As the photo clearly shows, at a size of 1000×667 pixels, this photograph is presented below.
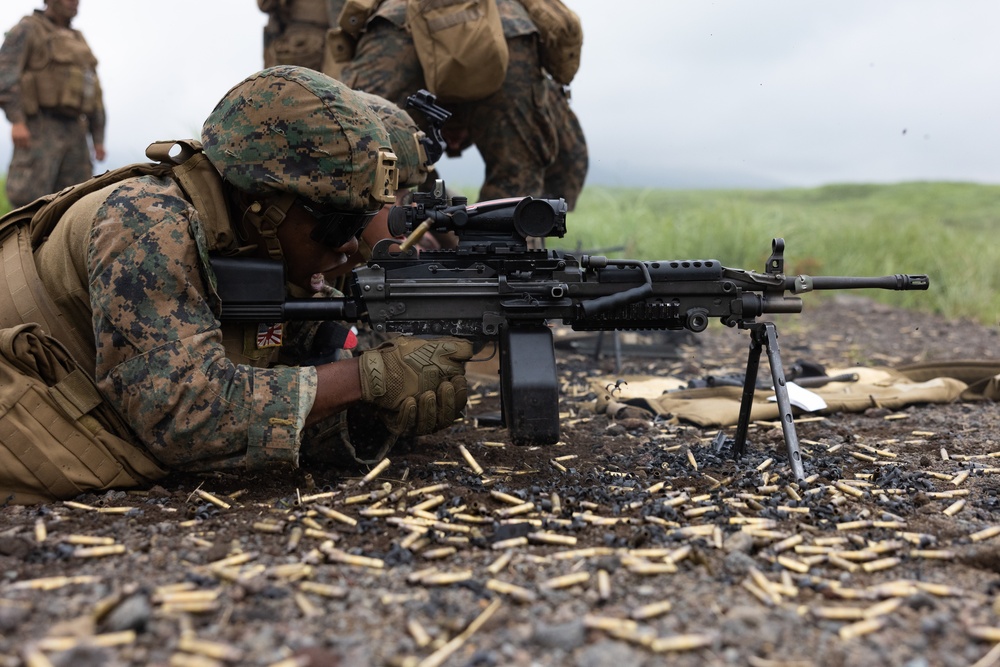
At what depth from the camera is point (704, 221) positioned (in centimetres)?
1366

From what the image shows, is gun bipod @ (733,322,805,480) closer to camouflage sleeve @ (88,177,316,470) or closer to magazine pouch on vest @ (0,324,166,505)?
camouflage sleeve @ (88,177,316,470)

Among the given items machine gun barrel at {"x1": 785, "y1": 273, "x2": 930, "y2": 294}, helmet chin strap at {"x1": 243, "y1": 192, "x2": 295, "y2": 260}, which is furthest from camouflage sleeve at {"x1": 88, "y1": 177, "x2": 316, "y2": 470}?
machine gun barrel at {"x1": 785, "y1": 273, "x2": 930, "y2": 294}

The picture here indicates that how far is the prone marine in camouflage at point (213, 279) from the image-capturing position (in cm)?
335

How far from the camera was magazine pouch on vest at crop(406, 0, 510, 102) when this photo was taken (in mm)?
6027

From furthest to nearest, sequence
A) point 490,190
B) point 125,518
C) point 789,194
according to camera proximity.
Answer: point 789,194 → point 490,190 → point 125,518

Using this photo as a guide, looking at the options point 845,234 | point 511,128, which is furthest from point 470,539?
point 845,234

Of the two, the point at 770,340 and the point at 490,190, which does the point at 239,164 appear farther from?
the point at 490,190

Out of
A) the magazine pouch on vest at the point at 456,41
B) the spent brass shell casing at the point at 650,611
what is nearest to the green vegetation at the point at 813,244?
the magazine pouch on vest at the point at 456,41

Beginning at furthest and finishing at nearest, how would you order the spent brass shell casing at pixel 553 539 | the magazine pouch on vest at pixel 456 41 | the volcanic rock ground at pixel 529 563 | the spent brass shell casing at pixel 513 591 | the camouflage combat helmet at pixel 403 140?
the magazine pouch on vest at pixel 456 41
the camouflage combat helmet at pixel 403 140
the spent brass shell casing at pixel 553 539
the spent brass shell casing at pixel 513 591
the volcanic rock ground at pixel 529 563

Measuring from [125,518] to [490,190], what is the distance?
4.67 m

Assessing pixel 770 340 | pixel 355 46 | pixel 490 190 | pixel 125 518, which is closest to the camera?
pixel 125 518

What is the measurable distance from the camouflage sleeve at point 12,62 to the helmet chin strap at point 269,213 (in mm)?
9304

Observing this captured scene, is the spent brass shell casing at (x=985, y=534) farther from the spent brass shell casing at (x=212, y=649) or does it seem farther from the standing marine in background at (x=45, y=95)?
the standing marine in background at (x=45, y=95)

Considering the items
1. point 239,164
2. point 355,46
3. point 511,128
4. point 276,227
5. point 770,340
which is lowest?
point 770,340
